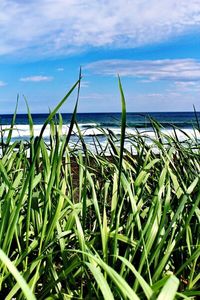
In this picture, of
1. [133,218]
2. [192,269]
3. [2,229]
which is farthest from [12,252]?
[192,269]

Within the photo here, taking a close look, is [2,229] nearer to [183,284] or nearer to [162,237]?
[162,237]

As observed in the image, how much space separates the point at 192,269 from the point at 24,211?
0.51m

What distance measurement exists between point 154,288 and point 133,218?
31 cm

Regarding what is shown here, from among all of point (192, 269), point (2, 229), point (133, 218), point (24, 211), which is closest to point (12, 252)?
point (24, 211)

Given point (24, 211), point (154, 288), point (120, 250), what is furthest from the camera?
point (24, 211)

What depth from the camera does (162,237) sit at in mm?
1156

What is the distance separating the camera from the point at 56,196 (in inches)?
52.2

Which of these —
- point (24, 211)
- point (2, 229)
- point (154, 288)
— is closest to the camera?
point (154, 288)

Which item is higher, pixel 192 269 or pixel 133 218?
pixel 133 218

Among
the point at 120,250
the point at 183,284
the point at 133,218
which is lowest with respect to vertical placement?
the point at 183,284

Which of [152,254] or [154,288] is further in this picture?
[152,254]

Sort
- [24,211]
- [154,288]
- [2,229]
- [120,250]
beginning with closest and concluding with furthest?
1. [154,288]
2. [2,229]
3. [120,250]
4. [24,211]

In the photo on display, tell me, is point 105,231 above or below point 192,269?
above

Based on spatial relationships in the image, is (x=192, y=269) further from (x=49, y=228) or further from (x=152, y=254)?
(x=49, y=228)
